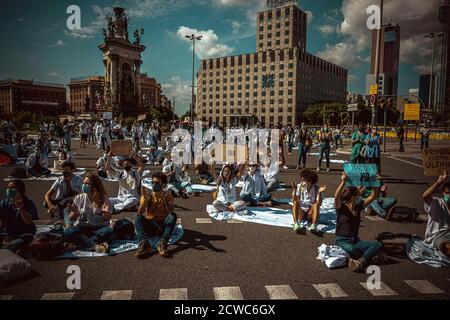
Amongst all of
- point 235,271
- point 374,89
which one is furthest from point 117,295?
point 374,89

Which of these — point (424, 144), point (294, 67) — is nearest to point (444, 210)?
point (424, 144)

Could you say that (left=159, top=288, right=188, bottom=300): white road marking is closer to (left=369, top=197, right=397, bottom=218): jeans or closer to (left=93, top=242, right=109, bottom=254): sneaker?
(left=93, top=242, right=109, bottom=254): sneaker

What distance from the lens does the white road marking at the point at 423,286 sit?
4246 mm

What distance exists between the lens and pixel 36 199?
9102 mm

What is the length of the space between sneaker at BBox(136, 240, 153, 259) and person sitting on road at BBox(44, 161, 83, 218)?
2.55m

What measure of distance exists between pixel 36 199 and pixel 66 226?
4.14m

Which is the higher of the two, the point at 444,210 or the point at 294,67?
the point at 294,67

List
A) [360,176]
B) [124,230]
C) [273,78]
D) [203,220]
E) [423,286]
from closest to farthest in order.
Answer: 1. [423,286]
2. [124,230]
3. [360,176]
4. [203,220]
5. [273,78]

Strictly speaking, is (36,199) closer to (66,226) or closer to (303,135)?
(66,226)

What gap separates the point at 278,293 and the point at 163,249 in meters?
2.17

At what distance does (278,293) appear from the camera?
4.14 m

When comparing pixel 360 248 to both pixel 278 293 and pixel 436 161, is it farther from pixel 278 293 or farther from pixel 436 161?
pixel 436 161

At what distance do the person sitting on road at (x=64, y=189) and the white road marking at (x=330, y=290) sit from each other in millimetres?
5475

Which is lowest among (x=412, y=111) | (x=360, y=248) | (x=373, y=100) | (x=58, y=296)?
(x=58, y=296)
